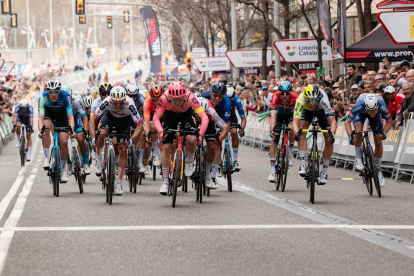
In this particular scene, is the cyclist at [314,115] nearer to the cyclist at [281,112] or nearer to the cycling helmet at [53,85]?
the cyclist at [281,112]

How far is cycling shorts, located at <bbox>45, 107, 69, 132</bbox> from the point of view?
44.9 feet

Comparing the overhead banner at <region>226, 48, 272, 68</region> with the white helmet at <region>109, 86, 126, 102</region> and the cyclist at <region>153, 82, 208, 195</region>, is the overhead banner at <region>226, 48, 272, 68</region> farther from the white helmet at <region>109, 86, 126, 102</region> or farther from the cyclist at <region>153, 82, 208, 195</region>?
the cyclist at <region>153, 82, 208, 195</region>

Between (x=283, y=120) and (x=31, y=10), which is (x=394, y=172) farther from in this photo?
(x=31, y=10)

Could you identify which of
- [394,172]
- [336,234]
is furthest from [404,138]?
[336,234]

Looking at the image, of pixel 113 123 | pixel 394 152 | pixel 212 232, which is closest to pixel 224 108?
pixel 113 123

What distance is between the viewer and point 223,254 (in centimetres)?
757

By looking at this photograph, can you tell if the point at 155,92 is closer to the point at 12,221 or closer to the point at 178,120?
the point at 178,120

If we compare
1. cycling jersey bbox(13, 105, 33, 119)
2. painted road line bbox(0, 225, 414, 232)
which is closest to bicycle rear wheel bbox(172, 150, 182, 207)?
painted road line bbox(0, 225, 414, 232)

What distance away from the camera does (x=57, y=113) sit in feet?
45.1

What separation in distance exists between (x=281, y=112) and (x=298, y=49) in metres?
13.1

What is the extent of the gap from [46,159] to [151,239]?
589 centimetres

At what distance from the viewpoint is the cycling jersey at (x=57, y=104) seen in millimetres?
13500

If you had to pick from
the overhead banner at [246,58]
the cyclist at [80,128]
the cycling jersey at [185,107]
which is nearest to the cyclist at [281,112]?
the cycling jersey at [185,107]

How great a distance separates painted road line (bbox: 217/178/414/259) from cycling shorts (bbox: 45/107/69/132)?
323cm
